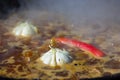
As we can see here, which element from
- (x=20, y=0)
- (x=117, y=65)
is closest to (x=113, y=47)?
(x=117, y=65)

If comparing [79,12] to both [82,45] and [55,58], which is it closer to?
[82,45]

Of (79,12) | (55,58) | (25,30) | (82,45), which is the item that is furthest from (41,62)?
(79,12)

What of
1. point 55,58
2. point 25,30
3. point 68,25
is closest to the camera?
point 55,58

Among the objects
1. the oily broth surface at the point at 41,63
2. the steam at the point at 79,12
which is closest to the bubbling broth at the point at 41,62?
the oily broth surface at the point at 41,63

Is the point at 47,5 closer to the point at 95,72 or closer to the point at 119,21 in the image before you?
the point at 119,21

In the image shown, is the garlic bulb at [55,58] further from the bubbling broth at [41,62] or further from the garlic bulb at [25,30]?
the garlic bulb at [25,30]
